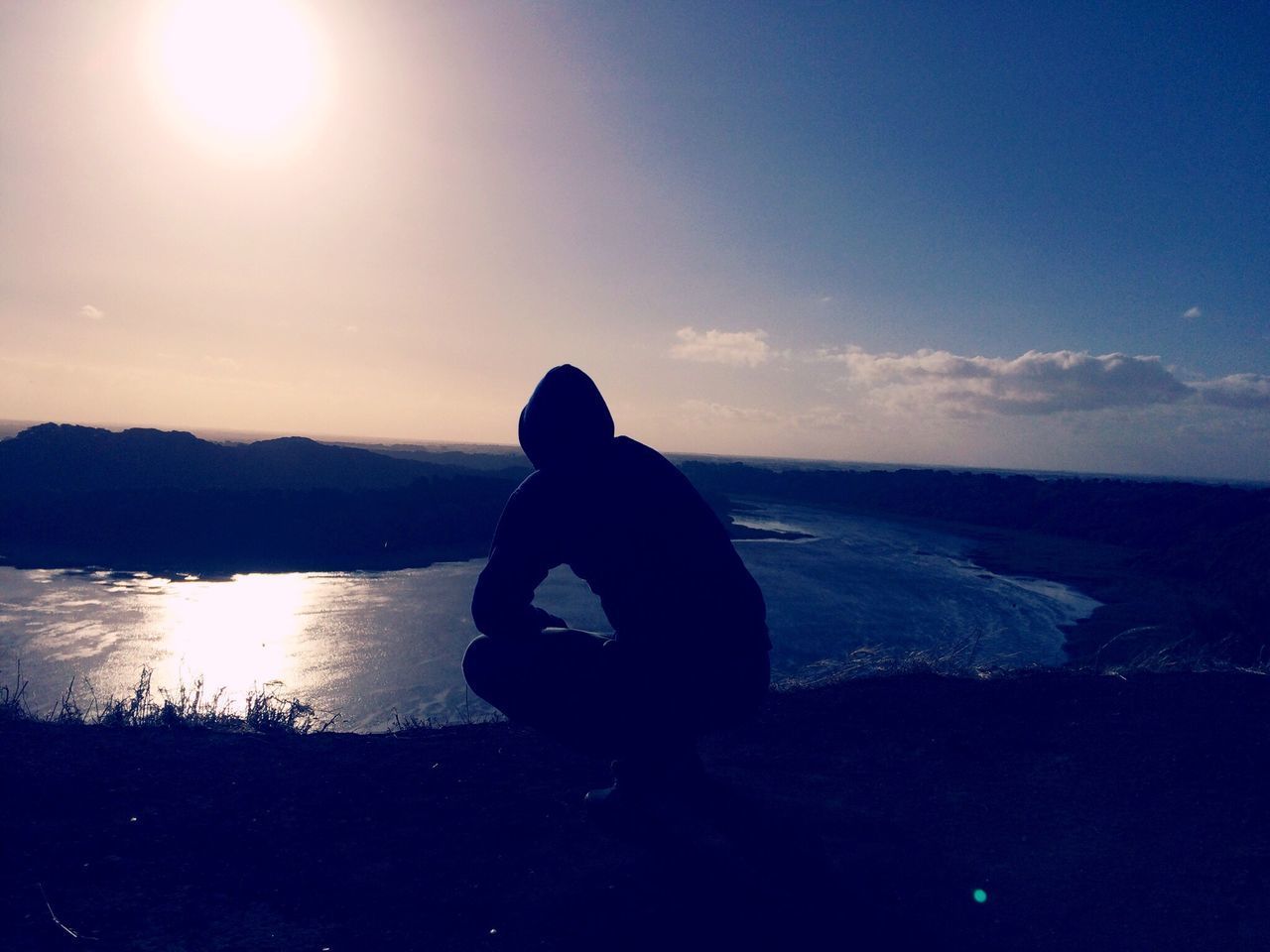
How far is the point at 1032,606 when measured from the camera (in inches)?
782

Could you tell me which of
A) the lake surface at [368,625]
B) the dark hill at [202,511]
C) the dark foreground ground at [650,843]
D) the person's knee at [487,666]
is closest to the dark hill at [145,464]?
the dark hill at [202,511]

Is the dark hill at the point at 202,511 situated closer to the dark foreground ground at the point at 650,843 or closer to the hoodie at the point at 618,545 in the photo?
the dark foreground ground at the point at 650,843

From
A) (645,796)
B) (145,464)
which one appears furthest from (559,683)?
(145,464)

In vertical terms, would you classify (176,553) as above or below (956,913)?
below

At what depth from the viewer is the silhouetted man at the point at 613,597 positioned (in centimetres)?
243

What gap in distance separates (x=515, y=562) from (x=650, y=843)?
3.89 feet

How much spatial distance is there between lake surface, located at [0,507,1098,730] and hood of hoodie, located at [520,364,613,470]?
5432 mm

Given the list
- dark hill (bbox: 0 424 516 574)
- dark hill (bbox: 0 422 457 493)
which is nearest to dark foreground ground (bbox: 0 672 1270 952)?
dark hill (bbox: 0 424 516 574)

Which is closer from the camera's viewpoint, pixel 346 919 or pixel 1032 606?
pixel 346 919

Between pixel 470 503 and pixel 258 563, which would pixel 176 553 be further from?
pixel 470 503

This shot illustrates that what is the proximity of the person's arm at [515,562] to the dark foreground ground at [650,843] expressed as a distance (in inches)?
35.8

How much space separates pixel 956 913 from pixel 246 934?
216 cm

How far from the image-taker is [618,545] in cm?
242

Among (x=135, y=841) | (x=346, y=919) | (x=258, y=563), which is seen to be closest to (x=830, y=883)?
(x=346, y=919)
